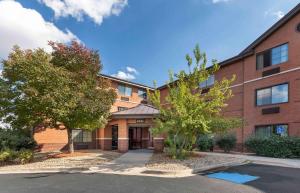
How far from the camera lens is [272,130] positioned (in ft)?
60.7

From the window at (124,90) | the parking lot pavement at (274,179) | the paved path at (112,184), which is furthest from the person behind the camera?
the window at (124,90)

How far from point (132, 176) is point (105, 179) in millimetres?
1254

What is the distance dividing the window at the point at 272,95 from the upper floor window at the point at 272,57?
2079mm

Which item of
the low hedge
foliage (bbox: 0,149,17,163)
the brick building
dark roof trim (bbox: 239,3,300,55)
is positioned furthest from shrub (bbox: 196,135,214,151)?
foliage (bbox: 0,149,17,163)

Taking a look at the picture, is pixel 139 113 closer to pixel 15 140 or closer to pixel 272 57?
pixel 15 140

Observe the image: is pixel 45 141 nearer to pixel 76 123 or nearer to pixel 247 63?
pixel 76 123

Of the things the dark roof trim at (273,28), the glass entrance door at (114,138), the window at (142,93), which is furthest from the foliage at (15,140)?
the dark roof trim at (273,28)

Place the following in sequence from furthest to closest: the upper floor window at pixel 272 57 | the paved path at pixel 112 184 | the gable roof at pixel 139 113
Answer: the gable roof at pixel 139 113
the upper floor window at pixel 272 57
the paved path at pixel 112 184

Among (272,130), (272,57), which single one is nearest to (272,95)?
(272,130)

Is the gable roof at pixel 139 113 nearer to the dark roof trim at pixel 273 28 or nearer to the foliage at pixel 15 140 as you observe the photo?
the foliage at pixel 15 140

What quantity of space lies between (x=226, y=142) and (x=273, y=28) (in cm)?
1041

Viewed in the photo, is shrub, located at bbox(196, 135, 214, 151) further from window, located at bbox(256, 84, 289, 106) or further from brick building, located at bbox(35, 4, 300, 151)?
window, located at bbox(256, 84, 289, 106)

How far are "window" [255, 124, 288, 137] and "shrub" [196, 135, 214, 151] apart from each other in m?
3.98

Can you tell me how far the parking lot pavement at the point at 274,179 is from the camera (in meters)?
7.99
